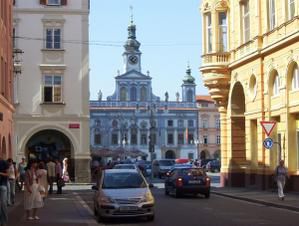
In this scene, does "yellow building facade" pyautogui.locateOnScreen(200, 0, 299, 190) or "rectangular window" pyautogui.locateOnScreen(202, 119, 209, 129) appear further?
"rectangular window" pyautogui.locateOnScreen(202, 119, 209, 129)

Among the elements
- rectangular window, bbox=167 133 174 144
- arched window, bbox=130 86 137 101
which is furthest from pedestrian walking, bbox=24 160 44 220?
rectangular window, bbox=167 133 174 144

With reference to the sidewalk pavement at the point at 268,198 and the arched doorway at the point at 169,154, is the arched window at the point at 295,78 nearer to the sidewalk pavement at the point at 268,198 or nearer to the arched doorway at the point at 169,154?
the sidewalk pavement at the point at 268,198

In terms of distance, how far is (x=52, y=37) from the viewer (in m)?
46.4

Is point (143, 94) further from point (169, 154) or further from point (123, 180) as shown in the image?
point (123, 180)

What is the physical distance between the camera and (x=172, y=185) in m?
31.8

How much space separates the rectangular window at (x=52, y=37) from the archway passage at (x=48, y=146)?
591 cm

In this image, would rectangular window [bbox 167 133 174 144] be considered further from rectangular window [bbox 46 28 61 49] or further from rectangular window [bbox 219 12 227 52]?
rectangular window [bbox 219 12 227 52]

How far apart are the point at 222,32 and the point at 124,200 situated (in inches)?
895

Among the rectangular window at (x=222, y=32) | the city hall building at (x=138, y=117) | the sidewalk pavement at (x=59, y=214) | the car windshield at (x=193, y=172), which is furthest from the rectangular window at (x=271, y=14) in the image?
the city hall building at (x=138, y=117)

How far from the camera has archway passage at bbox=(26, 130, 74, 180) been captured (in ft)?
155

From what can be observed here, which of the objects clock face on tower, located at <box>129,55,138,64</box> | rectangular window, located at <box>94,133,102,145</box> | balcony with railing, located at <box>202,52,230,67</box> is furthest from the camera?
clock face on tower, located at <box>129,55,138,64</box>

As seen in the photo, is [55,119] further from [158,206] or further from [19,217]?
[19,217]

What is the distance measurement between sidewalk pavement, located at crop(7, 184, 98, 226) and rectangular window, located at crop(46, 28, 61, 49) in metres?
17.2

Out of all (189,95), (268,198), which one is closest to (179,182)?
(268,198)
